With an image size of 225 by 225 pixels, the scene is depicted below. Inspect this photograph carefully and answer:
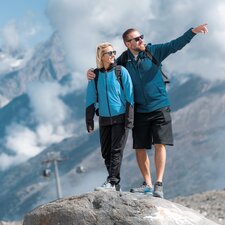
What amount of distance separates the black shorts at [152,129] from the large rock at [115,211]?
105 cm

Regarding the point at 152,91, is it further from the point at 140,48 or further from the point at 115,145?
the point at 115,145

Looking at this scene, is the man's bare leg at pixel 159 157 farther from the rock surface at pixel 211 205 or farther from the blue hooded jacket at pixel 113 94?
the rock surface at pixel 211 205

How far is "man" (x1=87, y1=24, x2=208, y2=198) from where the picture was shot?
11297mm

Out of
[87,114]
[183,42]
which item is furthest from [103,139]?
[183,42]

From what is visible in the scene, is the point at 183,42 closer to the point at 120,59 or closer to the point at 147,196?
the point at 120,59

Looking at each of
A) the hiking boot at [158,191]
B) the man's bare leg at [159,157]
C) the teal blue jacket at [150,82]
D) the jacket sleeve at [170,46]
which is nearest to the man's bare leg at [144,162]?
the man's bare leg at [159,157]

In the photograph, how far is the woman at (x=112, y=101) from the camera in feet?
36.4

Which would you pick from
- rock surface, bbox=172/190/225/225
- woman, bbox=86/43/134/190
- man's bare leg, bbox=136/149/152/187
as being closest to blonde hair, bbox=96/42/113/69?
woman, bbox=86/43/134/190

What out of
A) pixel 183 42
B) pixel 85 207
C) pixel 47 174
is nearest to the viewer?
pixel 85 207

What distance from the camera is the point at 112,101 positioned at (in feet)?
36.9

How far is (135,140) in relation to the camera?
37.9 feet

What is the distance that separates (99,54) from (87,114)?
3.50ft

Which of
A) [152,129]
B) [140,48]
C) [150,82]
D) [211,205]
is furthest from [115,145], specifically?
[211,205]

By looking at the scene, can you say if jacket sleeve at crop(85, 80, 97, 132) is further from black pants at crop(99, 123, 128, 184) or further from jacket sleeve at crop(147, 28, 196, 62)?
jacket sleeve at crop(147, 28, 196, 62)
